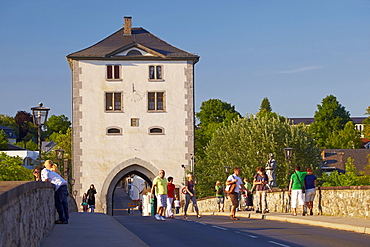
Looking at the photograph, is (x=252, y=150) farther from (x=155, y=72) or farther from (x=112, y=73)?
(x=112, y=73)

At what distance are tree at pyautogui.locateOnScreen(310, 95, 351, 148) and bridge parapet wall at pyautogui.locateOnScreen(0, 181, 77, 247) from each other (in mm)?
118650

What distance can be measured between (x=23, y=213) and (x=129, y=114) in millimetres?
44115

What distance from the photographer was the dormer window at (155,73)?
175 feet

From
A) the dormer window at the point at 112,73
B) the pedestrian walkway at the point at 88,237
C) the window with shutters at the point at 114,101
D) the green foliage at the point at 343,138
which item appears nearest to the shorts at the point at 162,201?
the pedestrian walkway at the point at 88,237

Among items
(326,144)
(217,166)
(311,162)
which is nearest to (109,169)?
(217,166)

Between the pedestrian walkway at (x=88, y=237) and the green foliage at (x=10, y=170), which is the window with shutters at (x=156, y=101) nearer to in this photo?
the pedestrian walkway at (x=88, y=237)

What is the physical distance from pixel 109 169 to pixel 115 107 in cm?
497

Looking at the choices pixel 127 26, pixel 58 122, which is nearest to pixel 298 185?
pixel 127 26

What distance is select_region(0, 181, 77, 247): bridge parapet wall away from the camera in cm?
714

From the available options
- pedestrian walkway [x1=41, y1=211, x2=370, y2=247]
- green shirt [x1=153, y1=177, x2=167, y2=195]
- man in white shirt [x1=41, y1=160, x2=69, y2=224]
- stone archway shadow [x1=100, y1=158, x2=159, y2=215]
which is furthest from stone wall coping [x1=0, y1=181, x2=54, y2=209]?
stone archway shadow [x1=100, y1=158, x2=159, y2=215]

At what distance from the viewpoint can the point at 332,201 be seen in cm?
2189

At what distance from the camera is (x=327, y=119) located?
12950 centimetres

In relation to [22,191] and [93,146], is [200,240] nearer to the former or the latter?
[22,191]

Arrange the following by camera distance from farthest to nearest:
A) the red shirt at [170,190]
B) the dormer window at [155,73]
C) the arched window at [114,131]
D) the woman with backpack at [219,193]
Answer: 1. the dormer window at [155,73]
2. the arched window at [114,131]
3. the woman with backpack at [219,193]
4. the red shirt at [170,190]
